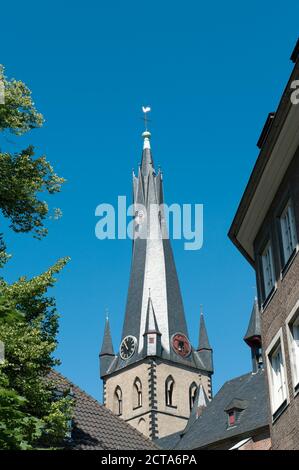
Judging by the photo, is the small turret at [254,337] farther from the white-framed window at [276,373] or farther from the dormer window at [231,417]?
the white-framed window at [276,373]

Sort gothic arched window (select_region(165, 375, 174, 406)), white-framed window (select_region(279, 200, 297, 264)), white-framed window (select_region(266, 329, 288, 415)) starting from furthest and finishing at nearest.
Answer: gothic arched window (select_region(165, 375, 174, 406)) → white-framed window (select_region(266, 329, 288, 415)) → white-framed window (select_region(279, 200, 297, 264))

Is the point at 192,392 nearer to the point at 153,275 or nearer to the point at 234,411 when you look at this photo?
the point at 153,275

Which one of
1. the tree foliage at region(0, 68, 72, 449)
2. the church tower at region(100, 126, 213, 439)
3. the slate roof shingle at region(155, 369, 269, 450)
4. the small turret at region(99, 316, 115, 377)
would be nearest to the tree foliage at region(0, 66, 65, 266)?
the tree foliage at region(0, 68, 72, 449)

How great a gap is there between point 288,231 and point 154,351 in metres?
77.1

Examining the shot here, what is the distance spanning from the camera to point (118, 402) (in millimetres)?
97062

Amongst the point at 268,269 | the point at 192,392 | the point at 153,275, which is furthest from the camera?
the point at 153,275

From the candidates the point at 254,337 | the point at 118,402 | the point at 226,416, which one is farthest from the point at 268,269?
the point at 118,402

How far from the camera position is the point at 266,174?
1816 cm

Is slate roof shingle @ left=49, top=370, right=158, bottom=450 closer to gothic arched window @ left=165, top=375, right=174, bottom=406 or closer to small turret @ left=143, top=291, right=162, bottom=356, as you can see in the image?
small turret @ left=143, top=291, right=162, bottom=356

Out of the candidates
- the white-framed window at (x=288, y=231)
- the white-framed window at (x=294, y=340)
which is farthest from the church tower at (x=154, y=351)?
the white-framed window at (x=294, y=340)

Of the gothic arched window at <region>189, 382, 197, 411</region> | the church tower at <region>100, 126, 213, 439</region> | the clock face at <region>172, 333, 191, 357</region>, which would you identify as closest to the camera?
the church tower at <region>100, 126, 213, 439</region>

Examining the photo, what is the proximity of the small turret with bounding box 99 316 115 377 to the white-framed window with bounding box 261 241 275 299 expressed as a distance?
8020cm

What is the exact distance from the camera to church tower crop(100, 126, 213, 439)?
94.2 metres

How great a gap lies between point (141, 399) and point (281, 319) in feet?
255
